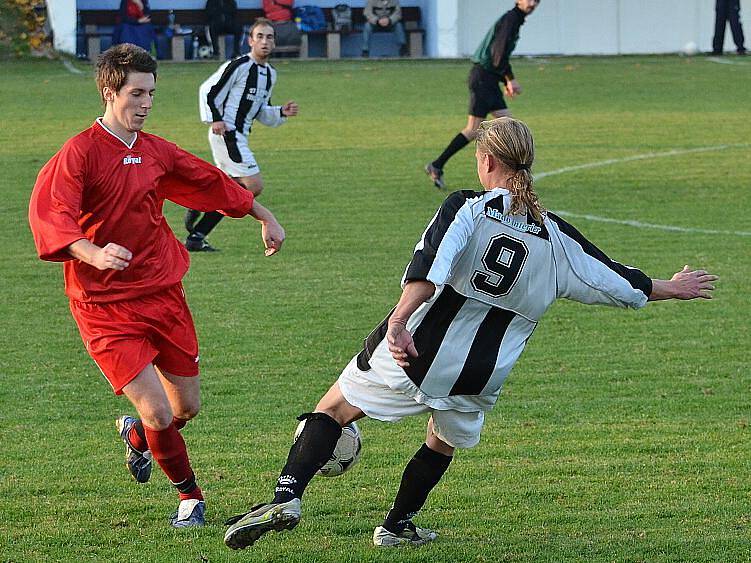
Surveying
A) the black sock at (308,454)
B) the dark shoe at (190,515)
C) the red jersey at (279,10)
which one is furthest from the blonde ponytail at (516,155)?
the red jersey at (279,10)

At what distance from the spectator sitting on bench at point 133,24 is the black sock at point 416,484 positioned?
23.7 meters

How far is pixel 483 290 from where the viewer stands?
13.2ft

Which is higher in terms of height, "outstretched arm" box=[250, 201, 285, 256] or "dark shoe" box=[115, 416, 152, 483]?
"outstretched arm" box=[250, 201, 285, 256]

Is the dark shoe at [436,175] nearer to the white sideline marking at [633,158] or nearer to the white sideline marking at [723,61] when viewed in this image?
the white sideline marking at [633,158]

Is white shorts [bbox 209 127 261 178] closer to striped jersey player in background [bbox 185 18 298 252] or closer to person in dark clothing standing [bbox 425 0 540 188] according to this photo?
striped jersey player in background [bbox 185 18 298 252]

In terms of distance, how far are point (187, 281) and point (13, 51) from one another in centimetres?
2019

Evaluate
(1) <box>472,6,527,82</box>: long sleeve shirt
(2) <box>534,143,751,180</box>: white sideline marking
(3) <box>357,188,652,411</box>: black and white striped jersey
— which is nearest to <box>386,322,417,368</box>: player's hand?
(3) <box>357,188,652,411</box>: black and white striped jersey

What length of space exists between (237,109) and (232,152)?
370 millimetres

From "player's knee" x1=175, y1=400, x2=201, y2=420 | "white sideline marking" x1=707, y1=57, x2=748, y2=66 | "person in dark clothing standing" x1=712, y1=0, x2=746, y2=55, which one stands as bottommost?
"player's knee" x1=175, y1=400, x2=201, y2=420

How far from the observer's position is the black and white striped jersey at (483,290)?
394 centimetres

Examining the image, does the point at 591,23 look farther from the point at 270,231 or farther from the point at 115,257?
the point at 115,257

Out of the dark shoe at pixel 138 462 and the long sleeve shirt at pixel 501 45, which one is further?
the long sleeve shirt at pixel 501 45

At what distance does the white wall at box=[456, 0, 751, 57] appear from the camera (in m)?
31.0

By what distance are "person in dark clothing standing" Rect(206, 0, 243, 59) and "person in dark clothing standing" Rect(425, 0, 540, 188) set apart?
16.1 metres
